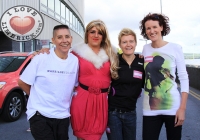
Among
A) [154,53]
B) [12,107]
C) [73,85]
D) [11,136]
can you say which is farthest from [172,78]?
[12,107]

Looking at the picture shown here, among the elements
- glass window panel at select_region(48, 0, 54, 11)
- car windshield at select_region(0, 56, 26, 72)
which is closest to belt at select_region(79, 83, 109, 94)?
car windshield at select_region(0, 56, 26, 72)

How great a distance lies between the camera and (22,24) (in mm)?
8234

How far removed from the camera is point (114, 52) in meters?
2.83

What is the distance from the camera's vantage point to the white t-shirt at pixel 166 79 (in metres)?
2.45

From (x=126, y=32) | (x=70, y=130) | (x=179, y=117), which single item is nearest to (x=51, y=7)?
(x=70, y=130)

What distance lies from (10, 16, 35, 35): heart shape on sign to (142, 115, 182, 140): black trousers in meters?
6.34

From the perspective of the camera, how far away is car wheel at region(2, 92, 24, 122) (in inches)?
219

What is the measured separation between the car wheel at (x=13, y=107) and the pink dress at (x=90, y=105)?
353cm

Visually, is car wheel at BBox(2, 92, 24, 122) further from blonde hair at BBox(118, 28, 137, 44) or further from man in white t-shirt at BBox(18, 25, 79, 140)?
blonde hair at BBox(118, 28, 137, 44)

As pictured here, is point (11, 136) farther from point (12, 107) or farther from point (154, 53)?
point (154, 53)

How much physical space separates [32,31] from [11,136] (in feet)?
13.8

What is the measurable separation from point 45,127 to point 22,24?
6608mm

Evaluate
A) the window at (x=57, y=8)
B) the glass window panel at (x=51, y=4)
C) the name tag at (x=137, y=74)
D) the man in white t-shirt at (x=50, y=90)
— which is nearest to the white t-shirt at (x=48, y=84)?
the man in white t-shirt at (x=50, y=90)

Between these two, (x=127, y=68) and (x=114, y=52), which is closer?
(x=127, y=68)
